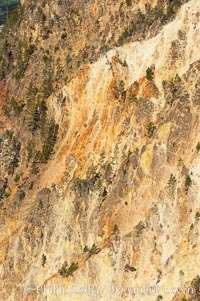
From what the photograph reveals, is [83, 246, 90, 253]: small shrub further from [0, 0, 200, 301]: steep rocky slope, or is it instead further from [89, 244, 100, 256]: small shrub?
[0, 0, 200, 301]: steep rocky slope

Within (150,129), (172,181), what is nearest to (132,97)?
(150,129)

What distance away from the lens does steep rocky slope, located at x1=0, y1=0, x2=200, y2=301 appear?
4728cm

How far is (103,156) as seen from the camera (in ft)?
182

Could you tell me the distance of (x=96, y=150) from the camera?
56250mm

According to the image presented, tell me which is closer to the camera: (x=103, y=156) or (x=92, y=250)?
(x=92, y=250)

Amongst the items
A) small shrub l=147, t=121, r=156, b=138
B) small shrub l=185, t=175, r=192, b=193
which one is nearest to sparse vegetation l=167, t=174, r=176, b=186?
small shrub l=185, t=175, r=192, b=193

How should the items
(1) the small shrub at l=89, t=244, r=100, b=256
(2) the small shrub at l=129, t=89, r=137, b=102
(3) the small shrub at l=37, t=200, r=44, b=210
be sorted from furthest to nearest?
(3) the small shrub at l=37, t=200, r=44, b=210 → (2) the small shrub at l=129, t=89, r=137, b=102 → (1) the small shrub at l=89, t=244, r=100, b=256

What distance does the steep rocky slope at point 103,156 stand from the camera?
47281 mm

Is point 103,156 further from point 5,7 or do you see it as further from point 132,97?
point 5,7

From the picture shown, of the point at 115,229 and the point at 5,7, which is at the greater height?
the point at 5,7

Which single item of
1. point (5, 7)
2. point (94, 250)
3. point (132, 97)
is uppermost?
point (5, 7)

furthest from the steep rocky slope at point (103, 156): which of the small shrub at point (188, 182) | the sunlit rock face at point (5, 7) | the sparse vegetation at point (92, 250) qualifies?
the sunlit rock face at point (5, 7)

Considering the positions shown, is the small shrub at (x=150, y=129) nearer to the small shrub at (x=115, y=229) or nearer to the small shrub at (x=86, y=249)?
the small shrub at (x=115, y=229)

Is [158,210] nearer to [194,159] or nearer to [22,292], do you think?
[194,159]
